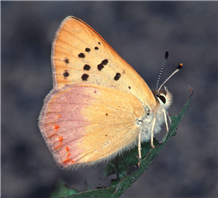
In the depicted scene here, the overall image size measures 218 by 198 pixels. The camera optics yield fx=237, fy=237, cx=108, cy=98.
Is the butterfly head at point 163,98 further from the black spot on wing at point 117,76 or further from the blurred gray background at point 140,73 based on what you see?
the blurred gray background at point 140,73

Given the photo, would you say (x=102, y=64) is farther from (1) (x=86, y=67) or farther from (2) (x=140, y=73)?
(2) (x=140, y=73)

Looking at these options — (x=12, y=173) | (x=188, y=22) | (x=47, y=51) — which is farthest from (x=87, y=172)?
(x=188, y=22)

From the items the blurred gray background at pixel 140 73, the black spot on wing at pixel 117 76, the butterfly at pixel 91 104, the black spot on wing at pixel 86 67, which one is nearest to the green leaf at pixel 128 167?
the butterfly at pixel 91 104

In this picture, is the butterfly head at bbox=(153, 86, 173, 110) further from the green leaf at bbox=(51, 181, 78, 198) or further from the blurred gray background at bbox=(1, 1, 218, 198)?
the blurred gray background at bbox=(1, 1, 218, 198)

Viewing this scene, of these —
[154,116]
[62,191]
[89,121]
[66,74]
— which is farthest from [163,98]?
[62,191]

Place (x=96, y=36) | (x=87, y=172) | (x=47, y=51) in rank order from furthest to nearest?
(x=47, y=51) < (x=87, y=172) < (x=96, y=36)

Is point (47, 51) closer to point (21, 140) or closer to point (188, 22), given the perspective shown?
point (21, 140)
